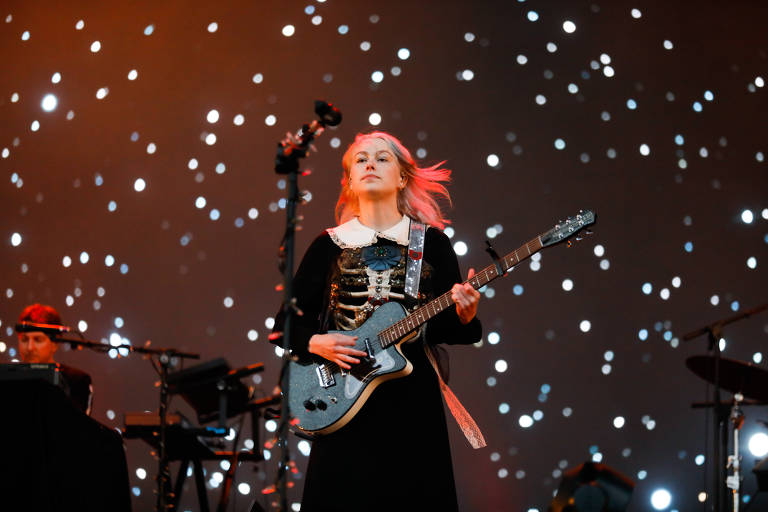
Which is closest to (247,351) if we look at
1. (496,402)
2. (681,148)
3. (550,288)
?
(496,402)

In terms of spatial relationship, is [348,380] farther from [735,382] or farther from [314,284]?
[735,382]

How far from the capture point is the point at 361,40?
17.1 feet

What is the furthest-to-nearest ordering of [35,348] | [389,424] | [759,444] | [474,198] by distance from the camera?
[759,444] → [474,198] → [35,348] → [389,424]

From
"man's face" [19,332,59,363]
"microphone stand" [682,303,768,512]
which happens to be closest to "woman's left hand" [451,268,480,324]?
"microphone stand" [682,303,768,512]

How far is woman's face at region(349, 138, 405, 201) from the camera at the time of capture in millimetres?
3121

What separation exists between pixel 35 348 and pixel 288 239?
2.89 meters

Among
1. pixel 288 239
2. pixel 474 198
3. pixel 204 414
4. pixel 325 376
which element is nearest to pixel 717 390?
pixel 474 198

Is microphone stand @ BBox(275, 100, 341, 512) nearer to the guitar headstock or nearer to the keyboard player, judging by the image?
the guitar headstock

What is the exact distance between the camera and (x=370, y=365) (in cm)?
278

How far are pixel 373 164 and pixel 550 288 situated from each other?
219 centimetres

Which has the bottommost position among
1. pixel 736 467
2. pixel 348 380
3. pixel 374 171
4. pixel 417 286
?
pixel 736 467

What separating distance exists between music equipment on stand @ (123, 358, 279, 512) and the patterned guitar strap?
2.76ft

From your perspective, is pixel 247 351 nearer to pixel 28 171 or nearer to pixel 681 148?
pixel 28 171

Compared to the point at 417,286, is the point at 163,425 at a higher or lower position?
lower
